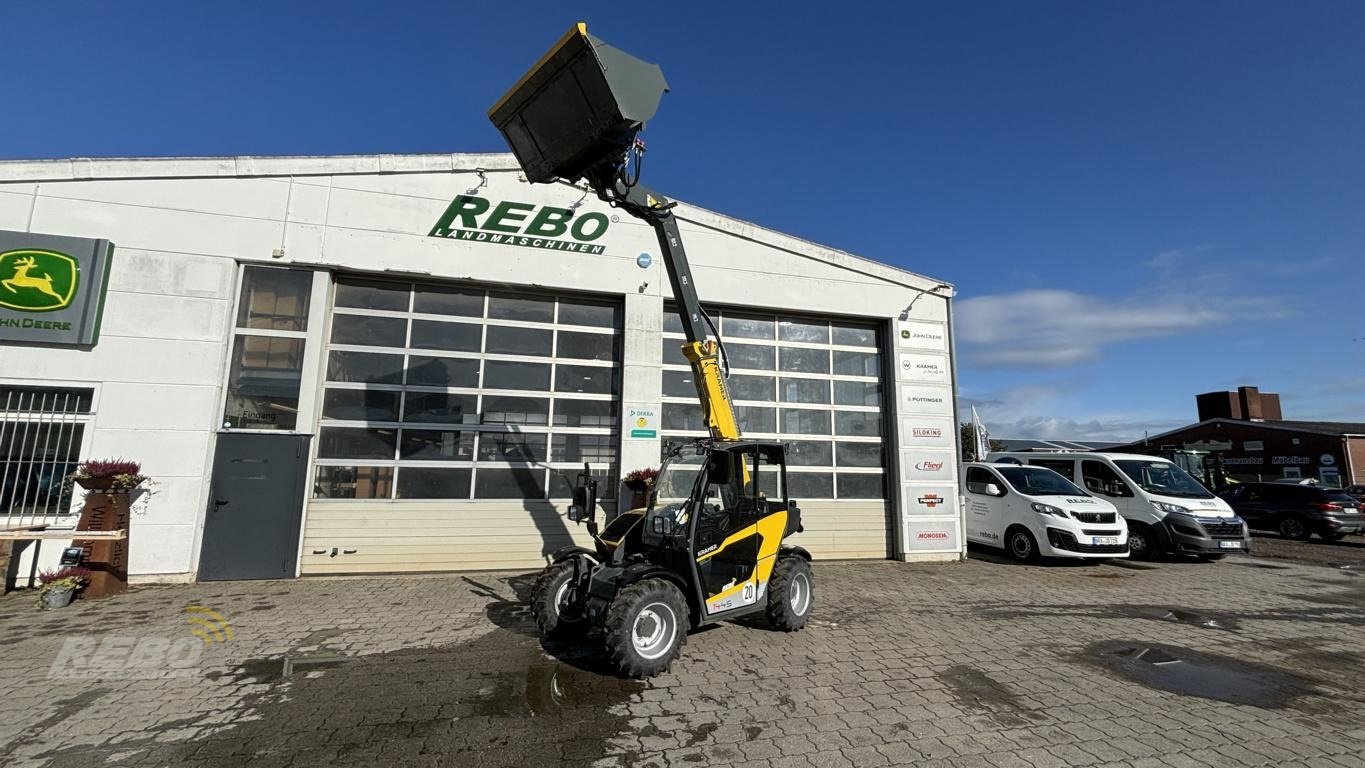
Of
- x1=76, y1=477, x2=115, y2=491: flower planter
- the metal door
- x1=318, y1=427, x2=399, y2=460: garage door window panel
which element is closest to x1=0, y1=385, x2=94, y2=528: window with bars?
x1=76, y1=477, x2=115, y2=491: flower planter

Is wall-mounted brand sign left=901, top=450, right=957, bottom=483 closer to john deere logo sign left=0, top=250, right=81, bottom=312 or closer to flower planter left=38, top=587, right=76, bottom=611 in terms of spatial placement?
flower planter left=38, top=587, right=76, bottom=611

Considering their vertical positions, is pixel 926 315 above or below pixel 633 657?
above

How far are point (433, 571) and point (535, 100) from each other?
6.84 meters

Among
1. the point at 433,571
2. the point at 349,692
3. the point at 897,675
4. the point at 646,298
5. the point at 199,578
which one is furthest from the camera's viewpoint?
the point at 646,298

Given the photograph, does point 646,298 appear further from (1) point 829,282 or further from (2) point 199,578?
(2) point 199,578

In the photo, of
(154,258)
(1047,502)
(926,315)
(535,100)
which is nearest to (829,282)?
(926,315)

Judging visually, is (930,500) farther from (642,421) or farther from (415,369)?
(415,369)

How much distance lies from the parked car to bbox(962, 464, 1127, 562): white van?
9405 millimetres

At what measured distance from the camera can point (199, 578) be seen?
770 centimetres

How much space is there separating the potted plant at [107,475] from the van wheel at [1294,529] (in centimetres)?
2465

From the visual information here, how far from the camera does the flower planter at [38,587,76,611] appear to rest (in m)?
6.32

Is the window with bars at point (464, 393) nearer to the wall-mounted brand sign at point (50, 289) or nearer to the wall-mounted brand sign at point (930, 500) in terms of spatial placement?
the wall-mounted brand sign at point (50, 289)

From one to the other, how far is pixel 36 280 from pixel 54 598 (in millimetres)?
4174

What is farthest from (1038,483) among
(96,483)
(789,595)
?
(96,483)
